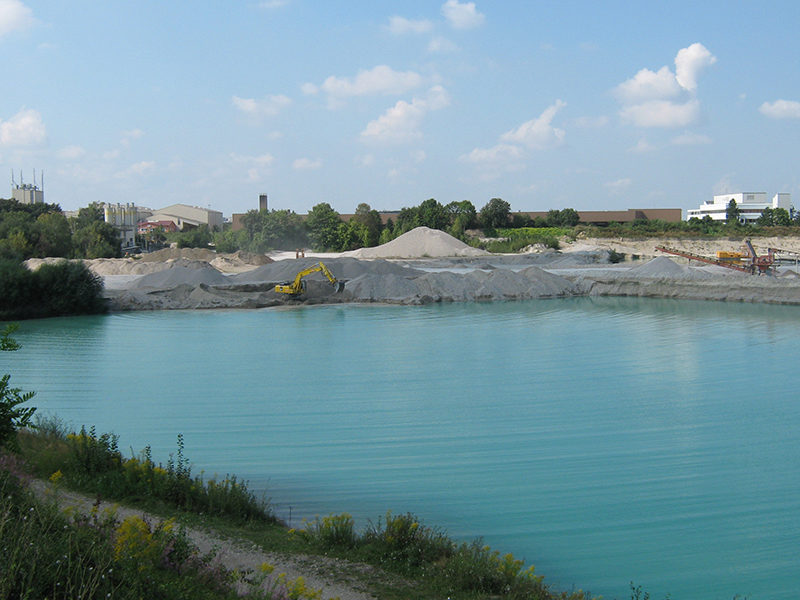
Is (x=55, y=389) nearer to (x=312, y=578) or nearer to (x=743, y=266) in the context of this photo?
(x=312, y=578)

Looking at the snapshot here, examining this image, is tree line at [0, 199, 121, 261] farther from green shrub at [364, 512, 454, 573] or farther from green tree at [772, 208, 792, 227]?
green tree at [772, 208, 792, 227]

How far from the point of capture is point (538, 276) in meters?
34.2

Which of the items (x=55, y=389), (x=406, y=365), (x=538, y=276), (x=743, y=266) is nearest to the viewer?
(x=55, y=389)

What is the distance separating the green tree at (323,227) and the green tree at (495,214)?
15.5 m

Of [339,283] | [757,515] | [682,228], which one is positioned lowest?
[757,515]

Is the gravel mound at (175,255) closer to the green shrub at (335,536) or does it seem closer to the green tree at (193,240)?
the green tree at (193,240)

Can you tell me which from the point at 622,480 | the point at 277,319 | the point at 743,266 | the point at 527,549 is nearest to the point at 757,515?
the point at 622,480

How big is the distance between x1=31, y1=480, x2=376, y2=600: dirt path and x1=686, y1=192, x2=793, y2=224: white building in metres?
110

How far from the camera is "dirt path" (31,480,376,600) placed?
4.71 m

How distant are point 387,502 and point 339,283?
80.0ft

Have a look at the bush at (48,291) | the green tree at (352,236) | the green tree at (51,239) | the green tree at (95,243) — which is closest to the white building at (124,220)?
the green tree at (95,243)

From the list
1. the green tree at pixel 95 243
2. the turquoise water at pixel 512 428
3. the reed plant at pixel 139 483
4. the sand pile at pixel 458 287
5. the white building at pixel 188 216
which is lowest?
the turquoise water at pixel 512 428

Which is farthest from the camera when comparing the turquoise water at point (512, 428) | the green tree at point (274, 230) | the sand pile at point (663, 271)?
the green tree at point (274, 230)

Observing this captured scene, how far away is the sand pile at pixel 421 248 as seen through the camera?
188ft
